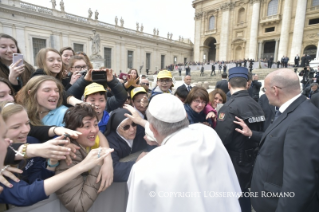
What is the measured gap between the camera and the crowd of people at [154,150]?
1.12m

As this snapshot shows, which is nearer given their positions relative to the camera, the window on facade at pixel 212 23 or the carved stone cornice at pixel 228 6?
the carved stone cornice at pixel 228 6

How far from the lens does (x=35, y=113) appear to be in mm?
1877

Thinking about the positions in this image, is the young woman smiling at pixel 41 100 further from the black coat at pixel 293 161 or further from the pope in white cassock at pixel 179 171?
the black coat at pixel 293 161

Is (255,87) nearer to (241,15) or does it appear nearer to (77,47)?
(77,47)

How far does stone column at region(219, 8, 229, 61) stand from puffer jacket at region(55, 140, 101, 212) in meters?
35.9

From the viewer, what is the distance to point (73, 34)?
82.1 feet

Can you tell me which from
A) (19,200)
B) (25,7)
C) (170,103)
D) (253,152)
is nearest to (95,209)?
(19,200)

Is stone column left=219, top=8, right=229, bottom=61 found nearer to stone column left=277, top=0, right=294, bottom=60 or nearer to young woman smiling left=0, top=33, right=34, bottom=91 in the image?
stone column left=277, top=0, right=294, bottom=60

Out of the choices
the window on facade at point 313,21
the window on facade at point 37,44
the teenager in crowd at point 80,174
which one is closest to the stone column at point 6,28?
the window on facade at point 37,44

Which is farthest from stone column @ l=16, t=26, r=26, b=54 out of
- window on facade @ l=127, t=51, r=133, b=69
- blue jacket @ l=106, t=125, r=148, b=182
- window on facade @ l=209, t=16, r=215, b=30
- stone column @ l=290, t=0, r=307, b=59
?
stone column @ l=290, t=0, r=307, b=59

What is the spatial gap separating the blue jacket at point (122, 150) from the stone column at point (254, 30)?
3288 cm

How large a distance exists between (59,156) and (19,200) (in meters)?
0.39

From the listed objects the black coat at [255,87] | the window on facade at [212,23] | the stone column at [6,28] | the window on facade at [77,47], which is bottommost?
the black coat at [255,87]

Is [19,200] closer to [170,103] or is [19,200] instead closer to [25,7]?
[170,103]
